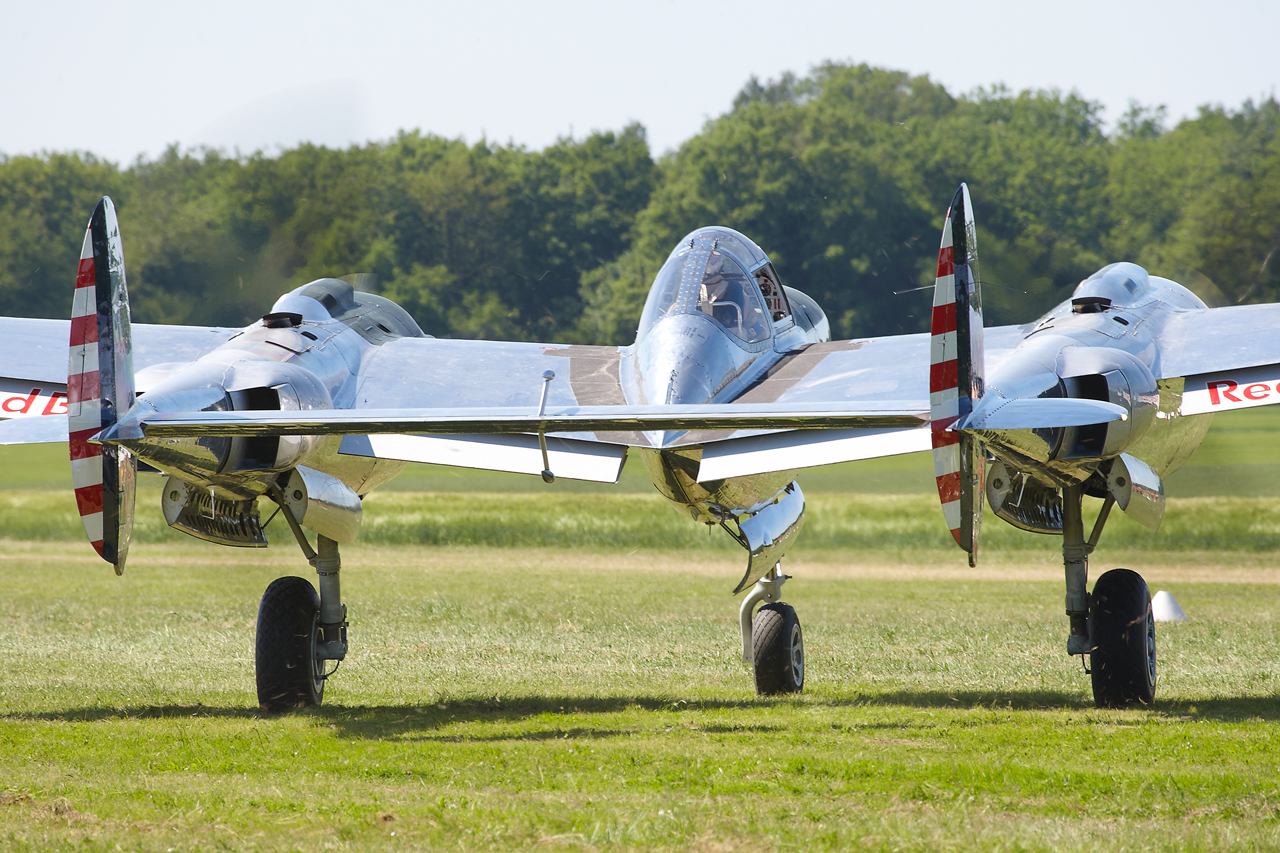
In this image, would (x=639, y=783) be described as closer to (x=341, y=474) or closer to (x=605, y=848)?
(x=605, y=848)

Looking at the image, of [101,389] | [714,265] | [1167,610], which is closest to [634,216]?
[1167,610]

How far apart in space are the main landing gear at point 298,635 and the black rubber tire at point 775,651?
12.4 ft

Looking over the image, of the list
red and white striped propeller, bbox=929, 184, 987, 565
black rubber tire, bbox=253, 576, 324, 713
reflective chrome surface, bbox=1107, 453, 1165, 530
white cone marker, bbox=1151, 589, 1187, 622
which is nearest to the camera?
red and white striped propeller, bbox=929, 184, 987, 565

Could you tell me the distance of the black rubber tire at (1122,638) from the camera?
1068 cm

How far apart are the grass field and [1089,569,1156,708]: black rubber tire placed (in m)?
0.36

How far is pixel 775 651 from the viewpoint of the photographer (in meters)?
12.4

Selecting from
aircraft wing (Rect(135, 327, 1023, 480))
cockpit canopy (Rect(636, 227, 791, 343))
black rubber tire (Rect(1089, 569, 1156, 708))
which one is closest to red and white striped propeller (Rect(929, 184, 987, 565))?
aircraft wing (Rect(135, 327, 1023, 480))

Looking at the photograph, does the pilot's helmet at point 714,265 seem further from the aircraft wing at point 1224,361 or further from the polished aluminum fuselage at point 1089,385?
the aircraft wing at point 1224,361

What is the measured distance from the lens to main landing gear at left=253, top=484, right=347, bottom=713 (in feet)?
36.1

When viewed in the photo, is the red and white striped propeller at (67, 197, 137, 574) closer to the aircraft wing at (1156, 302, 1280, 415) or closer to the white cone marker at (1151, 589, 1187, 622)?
the aircraft wing at (1156, 302, 1280, 415)

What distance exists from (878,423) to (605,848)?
9.63ft

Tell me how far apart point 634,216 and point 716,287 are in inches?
1932

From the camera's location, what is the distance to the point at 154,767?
8.84m

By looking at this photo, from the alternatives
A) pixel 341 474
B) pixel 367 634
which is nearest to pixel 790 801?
pixel 341 474
